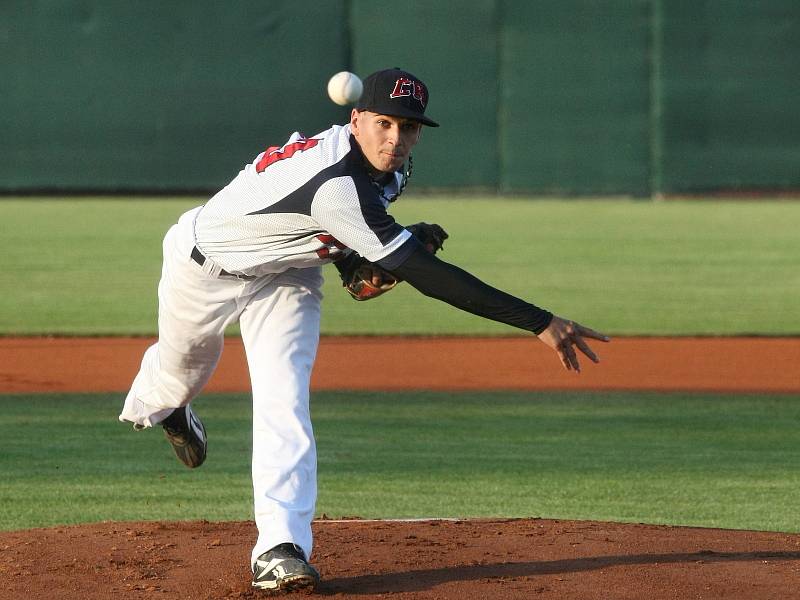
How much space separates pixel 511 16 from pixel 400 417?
13.2 m

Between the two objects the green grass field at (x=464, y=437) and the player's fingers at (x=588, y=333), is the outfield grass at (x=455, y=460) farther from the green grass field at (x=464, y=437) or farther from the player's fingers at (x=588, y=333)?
the player's fingers at (x=588, y=333)

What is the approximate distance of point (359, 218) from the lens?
376 centimetres

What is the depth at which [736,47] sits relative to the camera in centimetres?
1938

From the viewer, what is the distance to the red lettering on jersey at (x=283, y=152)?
3.98m

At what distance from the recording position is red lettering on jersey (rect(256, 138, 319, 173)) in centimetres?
398

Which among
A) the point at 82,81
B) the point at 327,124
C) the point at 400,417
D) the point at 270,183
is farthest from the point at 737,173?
the point at 270,183

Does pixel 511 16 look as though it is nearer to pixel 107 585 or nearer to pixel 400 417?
pixel 400 417

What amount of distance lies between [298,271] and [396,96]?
27.3 inches

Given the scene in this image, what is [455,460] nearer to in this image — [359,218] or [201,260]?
[201,260]

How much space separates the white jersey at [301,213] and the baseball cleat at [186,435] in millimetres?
999

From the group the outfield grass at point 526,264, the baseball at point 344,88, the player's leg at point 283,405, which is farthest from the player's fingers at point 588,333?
the baseball at point 344,88

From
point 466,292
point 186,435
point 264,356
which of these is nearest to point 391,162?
point 466,292

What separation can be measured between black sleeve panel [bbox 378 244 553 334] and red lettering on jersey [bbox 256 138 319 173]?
0.44m

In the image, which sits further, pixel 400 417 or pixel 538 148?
pixel 538 148
